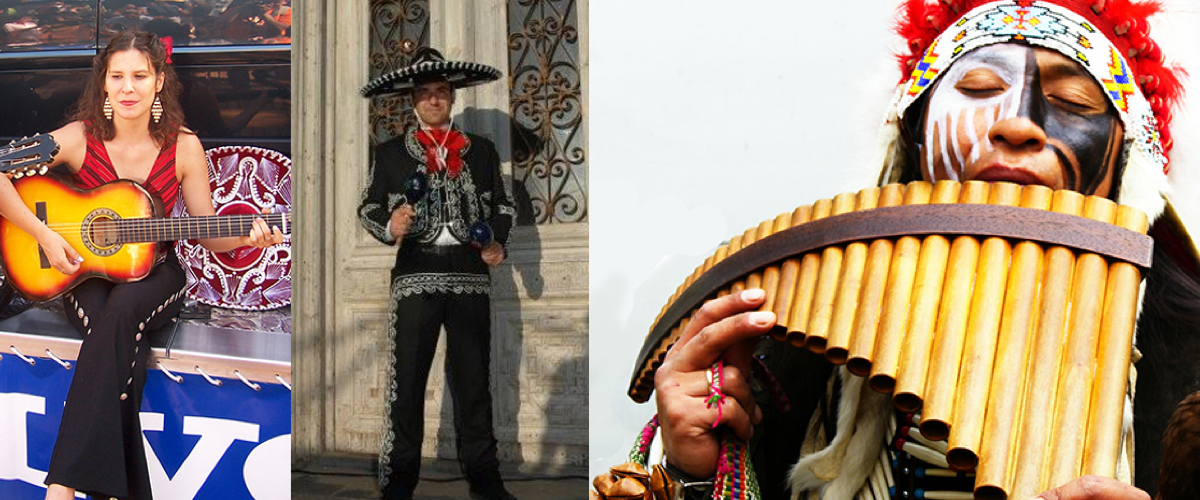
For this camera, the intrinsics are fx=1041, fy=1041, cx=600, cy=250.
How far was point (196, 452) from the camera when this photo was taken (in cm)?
274

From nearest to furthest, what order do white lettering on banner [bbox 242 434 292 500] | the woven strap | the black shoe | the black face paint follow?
the woven strap → the black face paint → the black shoe → white lettering on banner [bbox 242 434 292 500]

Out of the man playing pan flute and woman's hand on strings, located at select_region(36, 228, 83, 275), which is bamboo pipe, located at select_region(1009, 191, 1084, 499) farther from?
woman's hand on strings, located at select_region(36, 228, 83, 275)

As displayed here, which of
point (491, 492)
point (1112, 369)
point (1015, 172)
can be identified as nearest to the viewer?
point (1112, 369)

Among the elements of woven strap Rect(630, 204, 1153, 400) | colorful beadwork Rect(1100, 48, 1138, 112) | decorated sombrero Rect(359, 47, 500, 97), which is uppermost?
decorated sombrero Rect(359, 47, 500, 97)

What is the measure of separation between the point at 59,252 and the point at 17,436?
1.72ft

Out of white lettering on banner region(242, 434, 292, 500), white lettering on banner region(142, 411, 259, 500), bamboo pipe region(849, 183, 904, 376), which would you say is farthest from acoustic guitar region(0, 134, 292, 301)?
bamboo pipe region(849, 183, 904, 376)

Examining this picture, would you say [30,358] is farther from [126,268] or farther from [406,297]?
[406,297]

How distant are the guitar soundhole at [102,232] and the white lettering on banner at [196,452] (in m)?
0.46

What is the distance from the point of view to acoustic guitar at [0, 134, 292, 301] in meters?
2.78

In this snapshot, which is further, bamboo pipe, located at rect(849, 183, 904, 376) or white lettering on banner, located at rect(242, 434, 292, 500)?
white lettering on banner, located at rect(242, 434, 292, 500)

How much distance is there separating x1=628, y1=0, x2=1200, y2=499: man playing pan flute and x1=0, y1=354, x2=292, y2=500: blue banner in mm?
1399

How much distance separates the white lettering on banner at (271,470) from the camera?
8.77 ft

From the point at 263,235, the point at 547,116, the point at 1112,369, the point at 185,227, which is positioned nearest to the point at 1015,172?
the point at 1112,369

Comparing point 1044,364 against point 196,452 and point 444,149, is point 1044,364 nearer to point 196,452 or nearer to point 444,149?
point 444,149
